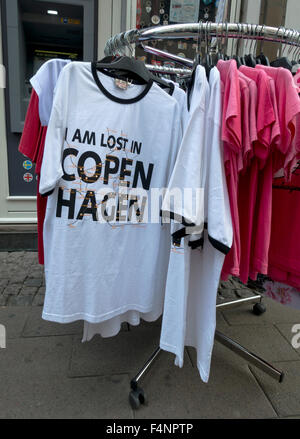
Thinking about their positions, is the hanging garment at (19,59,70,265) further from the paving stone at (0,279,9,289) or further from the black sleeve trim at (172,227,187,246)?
the paving stone at (0,279,9,289)

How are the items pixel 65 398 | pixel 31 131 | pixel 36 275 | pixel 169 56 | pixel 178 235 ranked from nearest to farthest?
pixel 178 235 → pixel 31 131 → pixel 65 398 → pixel 169 56 → pixel 36 275

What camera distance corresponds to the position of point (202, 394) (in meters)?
1.70

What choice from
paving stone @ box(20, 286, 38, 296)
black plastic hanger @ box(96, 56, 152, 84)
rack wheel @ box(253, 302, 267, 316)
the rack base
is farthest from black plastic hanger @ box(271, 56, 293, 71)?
paving stone @ box(20, 286, 38, 296)

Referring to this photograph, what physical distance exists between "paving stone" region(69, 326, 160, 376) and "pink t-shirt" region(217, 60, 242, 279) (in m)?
1.04

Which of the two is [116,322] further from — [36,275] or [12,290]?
[36,275]

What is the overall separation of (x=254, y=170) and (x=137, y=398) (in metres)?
1.30

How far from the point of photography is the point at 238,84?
118cm

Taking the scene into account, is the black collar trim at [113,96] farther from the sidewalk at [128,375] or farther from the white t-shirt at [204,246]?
the sidewalk at [128,375]

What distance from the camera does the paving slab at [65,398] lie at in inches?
60.2

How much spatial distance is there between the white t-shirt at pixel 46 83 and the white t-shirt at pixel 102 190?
0.58 ft

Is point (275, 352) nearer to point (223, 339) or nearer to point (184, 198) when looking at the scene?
point (223, 339)

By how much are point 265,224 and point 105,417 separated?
1.25 meters

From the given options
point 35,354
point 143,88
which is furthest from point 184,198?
point 35,354

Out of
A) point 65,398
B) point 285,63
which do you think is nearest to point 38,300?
point 65,398
